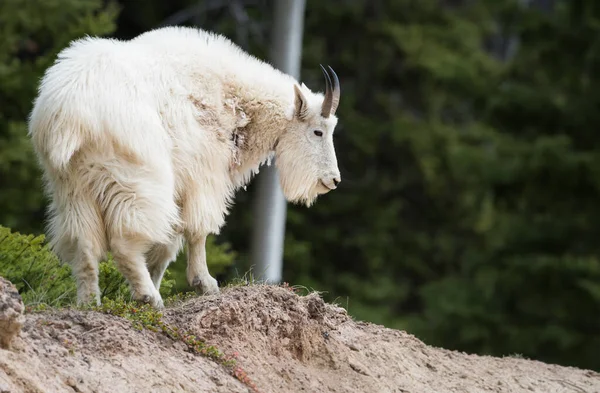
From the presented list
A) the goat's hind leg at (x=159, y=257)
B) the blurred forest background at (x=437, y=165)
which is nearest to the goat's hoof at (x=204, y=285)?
the goat's hind leg at (x=159, y=257)

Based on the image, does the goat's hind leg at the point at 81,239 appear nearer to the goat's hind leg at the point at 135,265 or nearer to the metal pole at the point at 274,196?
the goat's hind leg at the point at 135,265

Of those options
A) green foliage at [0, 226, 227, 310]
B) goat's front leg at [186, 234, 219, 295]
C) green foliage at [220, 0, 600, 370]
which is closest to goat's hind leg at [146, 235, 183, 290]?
goat's front leg at [186, 234, 219, 295]

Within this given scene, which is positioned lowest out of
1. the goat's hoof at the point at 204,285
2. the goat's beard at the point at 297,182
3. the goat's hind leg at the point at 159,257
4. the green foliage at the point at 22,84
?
the goat's hoof at the point at 204,285

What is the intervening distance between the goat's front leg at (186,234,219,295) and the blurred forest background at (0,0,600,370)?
4510mm

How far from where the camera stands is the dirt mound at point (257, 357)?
553cm

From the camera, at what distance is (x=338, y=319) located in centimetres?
758

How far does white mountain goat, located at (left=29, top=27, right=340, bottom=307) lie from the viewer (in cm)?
656

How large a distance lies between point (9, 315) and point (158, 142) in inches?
78.4

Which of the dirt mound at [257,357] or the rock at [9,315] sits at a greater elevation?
the dirt mound at [257,357]

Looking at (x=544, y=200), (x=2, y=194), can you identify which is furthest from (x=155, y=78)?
(x=544, y=200)

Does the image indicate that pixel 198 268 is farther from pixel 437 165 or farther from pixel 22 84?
Result: pixel 437 165

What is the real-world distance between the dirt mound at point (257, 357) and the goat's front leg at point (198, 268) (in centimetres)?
58

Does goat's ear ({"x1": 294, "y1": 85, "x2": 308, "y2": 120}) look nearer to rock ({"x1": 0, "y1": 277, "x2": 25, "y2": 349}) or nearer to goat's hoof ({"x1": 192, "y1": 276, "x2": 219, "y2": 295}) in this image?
goat's hoof ({"x1": 192, "y1": 276, "x2": 219, "y2": 295})

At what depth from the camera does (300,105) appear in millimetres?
7938
